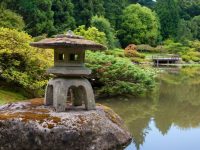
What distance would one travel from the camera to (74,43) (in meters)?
11.5

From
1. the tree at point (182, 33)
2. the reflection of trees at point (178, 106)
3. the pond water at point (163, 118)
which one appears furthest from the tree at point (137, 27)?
the pond water at point (163, 118)

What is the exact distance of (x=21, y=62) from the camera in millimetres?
18375

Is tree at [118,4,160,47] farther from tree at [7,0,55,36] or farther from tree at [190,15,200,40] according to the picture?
tree at [7,0,55,36]

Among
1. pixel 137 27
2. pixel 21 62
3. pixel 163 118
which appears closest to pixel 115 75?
pixel 163 118

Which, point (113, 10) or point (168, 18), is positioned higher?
point (113, 10)

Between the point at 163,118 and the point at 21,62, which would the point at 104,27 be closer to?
the point at 21,62

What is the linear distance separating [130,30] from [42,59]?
3836 centimetres

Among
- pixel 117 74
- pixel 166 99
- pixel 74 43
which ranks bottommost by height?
pixel 166 99

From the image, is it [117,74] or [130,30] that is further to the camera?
[130,30]

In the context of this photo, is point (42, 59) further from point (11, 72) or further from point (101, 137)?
point (101, 137)

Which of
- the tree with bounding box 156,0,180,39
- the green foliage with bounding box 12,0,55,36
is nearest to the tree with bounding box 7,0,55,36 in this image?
the green foliage with bounding box 12,0,55,36

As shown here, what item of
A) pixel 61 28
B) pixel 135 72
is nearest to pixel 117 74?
pixel 135 72

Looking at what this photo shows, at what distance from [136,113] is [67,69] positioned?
25.1 ft

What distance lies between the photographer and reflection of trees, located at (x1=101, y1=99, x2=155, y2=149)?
14795 millimetres
